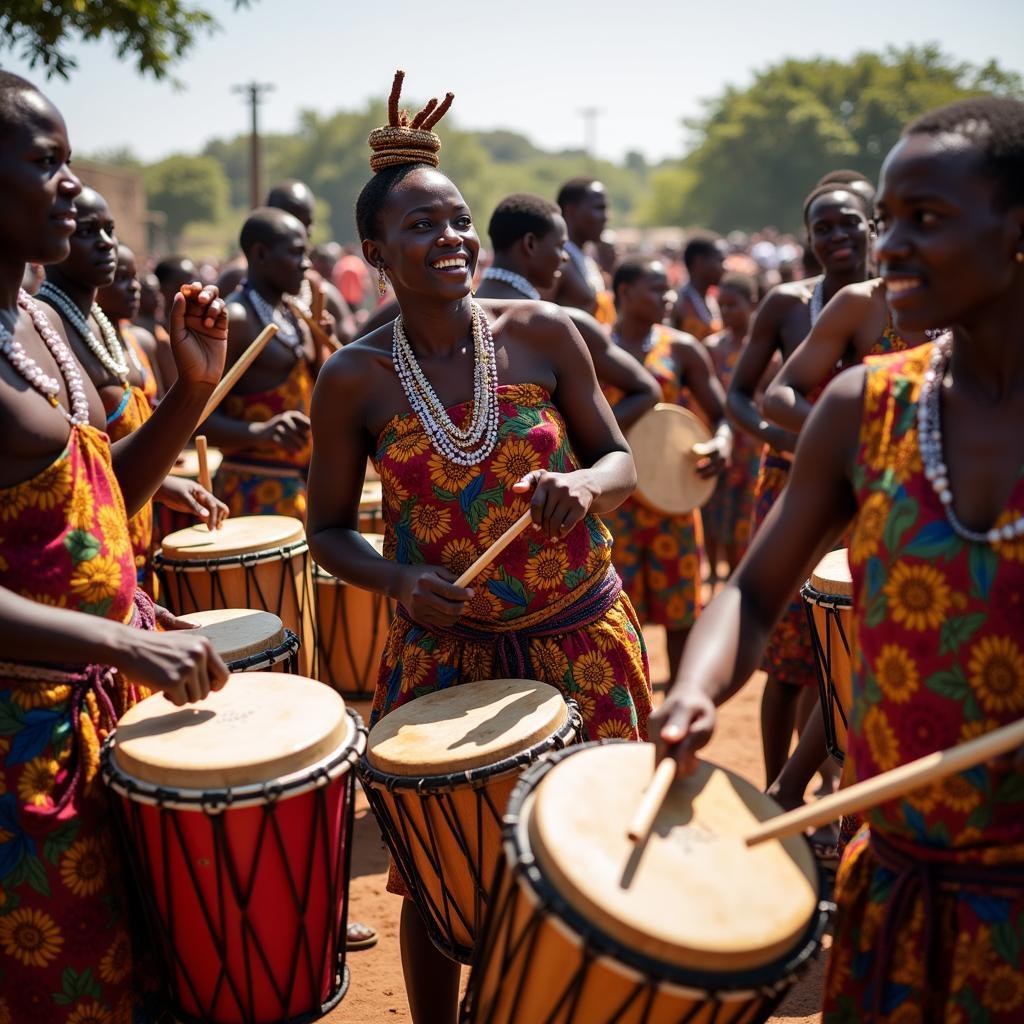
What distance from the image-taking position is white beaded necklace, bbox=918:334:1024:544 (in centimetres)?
164

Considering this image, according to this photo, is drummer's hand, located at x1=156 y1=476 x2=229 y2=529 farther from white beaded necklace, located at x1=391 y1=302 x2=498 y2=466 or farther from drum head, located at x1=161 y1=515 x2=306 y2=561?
white beaded necklace, located at x1=391 y1=302 x2=498 y2=466

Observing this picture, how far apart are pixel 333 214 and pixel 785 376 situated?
9267cm

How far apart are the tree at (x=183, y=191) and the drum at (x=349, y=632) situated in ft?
246

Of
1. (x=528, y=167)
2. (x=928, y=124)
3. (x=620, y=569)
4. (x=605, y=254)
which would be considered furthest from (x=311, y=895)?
(x=528, y=167)

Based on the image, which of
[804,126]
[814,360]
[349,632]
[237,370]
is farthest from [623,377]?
[804,126]

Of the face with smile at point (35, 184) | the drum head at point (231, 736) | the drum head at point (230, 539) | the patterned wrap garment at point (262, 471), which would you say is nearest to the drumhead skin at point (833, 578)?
the drum head at point (231, 736)

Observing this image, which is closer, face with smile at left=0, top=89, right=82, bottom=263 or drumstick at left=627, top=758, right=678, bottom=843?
drumstick at left=627, top=758, right=678, bottom=843

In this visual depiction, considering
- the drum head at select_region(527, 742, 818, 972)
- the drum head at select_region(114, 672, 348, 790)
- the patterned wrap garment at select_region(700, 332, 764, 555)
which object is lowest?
the patterned wrap garment at select_region(700, 332, 764, 555)

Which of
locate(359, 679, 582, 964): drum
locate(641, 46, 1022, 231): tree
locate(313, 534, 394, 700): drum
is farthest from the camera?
locate(641, 46, 1022, 231): tree

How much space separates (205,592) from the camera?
4.14 metres

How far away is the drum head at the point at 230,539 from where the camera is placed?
13.5 ft

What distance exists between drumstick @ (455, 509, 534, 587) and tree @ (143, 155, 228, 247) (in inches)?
3027

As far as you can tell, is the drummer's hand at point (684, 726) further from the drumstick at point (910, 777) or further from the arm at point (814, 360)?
the arm at point (814, 360)

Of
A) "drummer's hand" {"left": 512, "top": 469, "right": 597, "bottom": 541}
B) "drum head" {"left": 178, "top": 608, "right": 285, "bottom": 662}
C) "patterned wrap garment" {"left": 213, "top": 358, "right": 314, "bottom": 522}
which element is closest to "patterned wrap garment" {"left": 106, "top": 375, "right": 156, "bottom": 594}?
"drum head" {"left": 178, "top": 608, "right": 285, "bottom": 662}
